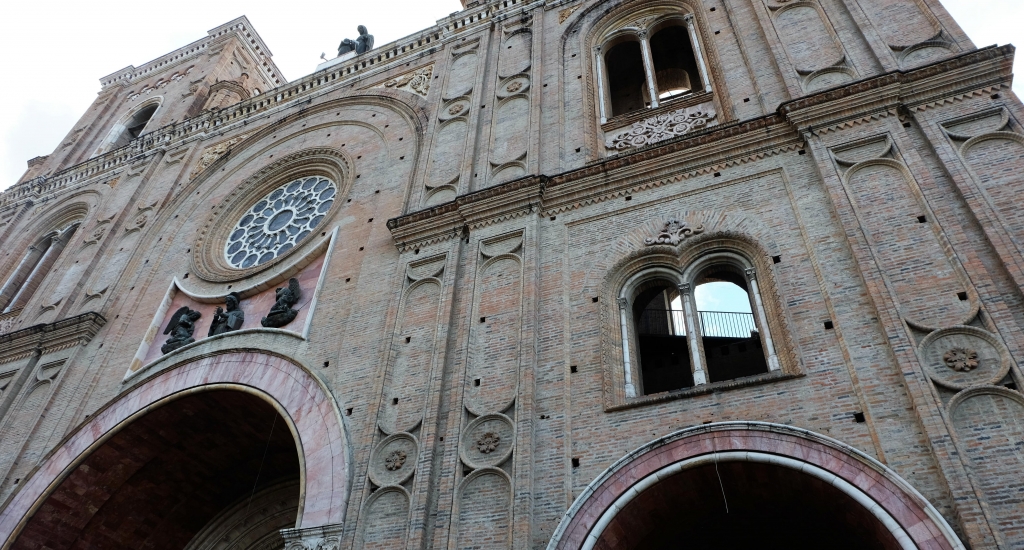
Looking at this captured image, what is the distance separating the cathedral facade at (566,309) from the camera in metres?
6.86

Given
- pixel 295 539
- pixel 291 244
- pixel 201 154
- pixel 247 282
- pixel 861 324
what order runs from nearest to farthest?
pixel 861 324, pixel 295 539, pixel 247 282, pixel 291 244, pixel 201 154

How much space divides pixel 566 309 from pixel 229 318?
614cm

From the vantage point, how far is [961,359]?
258 inches

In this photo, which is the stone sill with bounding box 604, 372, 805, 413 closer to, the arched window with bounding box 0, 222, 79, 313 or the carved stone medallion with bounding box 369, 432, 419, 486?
the carved stone medallion with bounding box 369, 432, 419, 486

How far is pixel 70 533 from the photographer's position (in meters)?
11.2

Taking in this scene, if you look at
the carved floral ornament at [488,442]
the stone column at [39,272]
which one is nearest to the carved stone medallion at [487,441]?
the carved floral ornament at [488,442]

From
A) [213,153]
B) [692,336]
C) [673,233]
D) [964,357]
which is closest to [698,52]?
[673,233]

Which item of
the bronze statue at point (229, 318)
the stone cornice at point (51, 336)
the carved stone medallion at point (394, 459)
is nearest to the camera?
the carved stone medallion at point (394, 459)

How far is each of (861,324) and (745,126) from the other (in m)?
3.60

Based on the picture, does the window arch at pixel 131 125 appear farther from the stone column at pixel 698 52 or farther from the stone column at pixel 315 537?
the stone column at pixel 315 537

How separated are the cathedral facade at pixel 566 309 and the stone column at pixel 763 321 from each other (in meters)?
0.03

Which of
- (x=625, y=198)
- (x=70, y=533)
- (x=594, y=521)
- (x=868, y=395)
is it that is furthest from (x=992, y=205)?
(x=70, y=533)

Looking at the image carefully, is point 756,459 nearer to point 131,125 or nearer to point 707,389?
point 707,389

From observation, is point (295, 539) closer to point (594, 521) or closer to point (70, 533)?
point (594, 521)
